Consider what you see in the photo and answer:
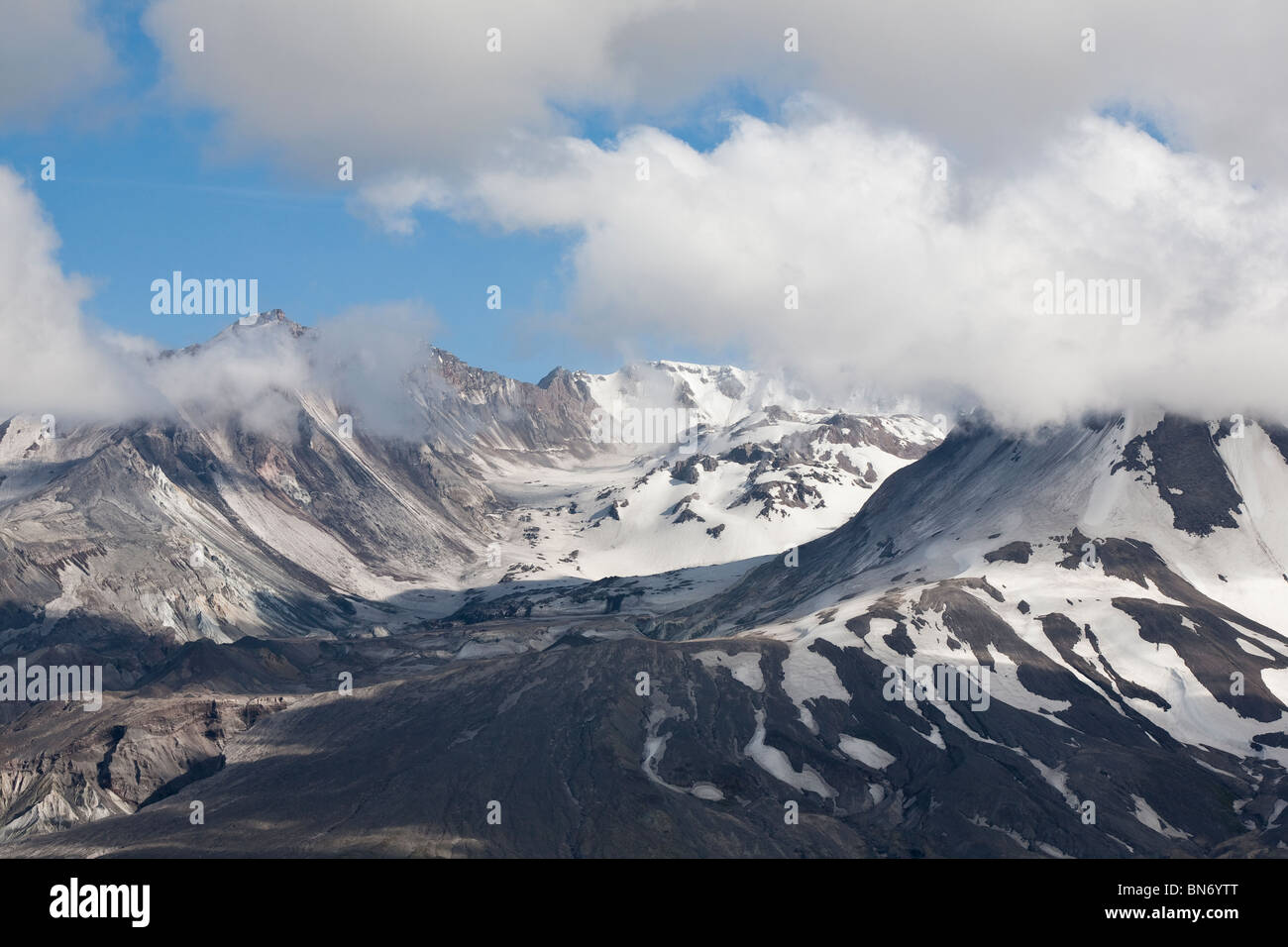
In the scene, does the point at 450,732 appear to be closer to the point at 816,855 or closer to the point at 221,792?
the point at 221,792

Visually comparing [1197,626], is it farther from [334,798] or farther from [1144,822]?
[334,798]

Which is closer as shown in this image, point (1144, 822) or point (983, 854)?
point (983, 854)

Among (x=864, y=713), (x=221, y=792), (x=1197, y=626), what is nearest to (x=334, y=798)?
(x=221, y=792)
